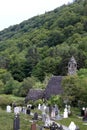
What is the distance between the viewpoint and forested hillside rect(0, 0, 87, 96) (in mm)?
106938

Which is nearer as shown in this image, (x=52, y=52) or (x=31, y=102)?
(x=31, y=102)

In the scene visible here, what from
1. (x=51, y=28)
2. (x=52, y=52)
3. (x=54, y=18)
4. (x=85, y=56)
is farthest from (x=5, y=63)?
(x=54, y=18)

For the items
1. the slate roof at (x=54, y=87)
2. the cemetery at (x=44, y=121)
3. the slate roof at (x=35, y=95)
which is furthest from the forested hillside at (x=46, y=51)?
the cemetery at (x=44, y=121)

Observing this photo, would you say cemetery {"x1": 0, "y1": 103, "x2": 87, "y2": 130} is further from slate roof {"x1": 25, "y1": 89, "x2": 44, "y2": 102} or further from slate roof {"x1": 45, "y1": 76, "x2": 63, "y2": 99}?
→ slate roof {"x1": 25, "y1": 89, "x2": 44, "y2": 102}

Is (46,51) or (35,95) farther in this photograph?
(46,51)

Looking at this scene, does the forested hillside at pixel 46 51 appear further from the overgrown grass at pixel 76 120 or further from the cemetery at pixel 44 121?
the cemetery at pixel 44 121

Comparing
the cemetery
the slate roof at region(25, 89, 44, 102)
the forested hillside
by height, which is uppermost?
the forested hillside

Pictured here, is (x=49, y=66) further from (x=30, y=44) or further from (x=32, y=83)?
(x=30, y=44)

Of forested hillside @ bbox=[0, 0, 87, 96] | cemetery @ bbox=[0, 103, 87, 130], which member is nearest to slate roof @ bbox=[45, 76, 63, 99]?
cemetery @ bbox=[0, 103, 87, 130]

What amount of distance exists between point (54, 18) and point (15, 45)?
94.0ft

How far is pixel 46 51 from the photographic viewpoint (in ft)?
449

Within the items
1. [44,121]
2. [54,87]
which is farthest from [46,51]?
[44,121]

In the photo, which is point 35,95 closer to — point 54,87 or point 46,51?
point 54,87

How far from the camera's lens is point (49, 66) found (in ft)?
370
